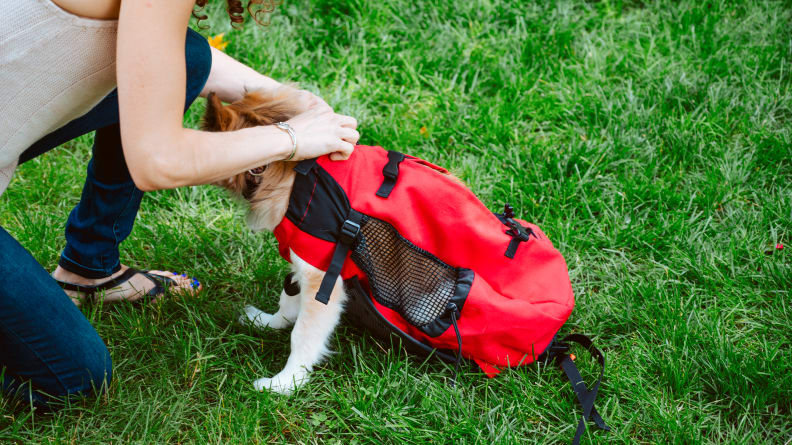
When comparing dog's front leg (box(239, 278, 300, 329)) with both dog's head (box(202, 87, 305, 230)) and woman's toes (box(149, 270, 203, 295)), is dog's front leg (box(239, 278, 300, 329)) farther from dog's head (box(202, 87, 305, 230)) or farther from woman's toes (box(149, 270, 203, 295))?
dog's head (box(202, 87, 305, 230))

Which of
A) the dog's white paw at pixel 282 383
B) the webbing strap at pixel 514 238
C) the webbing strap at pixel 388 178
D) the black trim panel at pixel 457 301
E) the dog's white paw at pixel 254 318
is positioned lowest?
the dog's white paw at pixel 254 318

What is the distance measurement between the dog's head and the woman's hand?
0.09 m

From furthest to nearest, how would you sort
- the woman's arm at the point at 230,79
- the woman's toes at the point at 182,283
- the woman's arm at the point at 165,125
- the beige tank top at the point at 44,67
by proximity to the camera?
the woman's toes at the point at 182,283
the woman's arm at the point at 230,79
the beige tank top at the point at 44,67
the woman's arm at the point at 165,125

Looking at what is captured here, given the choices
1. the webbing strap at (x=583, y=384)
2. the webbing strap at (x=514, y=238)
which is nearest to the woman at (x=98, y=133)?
the webbing strap at (x=514, y=238)

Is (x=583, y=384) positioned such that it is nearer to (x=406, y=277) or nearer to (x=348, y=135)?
(x=406, y=277)

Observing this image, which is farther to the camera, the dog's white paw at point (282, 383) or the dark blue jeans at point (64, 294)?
the dog's white paw at point (282, 383)

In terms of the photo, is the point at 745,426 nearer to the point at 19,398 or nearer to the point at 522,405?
the point at 522,405

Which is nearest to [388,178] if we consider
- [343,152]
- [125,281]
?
[343,152]

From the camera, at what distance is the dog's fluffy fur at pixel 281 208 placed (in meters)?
2.11

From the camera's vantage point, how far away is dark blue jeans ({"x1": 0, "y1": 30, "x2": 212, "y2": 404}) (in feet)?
6.52

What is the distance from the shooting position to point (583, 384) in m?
2.28

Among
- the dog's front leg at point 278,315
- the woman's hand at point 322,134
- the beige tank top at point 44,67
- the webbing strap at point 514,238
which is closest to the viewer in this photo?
the beige tank top at point 44,67

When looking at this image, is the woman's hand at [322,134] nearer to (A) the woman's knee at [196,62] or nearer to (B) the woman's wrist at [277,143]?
(B) the woman's wrist at [277,143]

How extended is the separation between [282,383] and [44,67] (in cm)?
136
